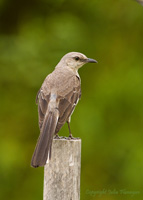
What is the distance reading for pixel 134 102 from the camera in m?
8.52

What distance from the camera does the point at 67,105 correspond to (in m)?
5.40

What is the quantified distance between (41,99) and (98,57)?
10.8 ft

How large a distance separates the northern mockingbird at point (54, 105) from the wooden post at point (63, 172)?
0.12 meters

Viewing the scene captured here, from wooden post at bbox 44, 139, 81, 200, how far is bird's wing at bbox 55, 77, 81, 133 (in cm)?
44

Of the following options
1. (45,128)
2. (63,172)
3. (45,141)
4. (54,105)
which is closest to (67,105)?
(54,105)

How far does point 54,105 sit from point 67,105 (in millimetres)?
153

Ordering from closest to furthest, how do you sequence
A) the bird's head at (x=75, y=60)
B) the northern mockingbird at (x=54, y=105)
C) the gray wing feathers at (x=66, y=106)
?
the northern mockingbird at (x=54, y=105)
the gray wing feathers at (x=66, y=106)
the bird's head at (x=75, y=60)

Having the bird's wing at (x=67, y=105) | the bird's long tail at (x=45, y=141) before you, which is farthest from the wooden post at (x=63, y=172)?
the bird's wing at (x=67, y=105)

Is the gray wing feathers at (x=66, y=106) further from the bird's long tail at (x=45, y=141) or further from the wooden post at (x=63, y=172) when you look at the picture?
the wooden post at (x=63, y=172)

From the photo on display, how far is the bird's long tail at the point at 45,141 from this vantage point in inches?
180

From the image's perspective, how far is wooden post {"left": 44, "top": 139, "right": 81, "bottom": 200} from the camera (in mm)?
4594

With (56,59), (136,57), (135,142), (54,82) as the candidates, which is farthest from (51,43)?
(54,82)

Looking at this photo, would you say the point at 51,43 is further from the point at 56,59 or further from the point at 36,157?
the point at 36,157

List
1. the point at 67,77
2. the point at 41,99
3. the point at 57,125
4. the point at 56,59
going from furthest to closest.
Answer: the point at 56,59 < the point at 67,77 < the point at 41,99 < the point at 57,125
